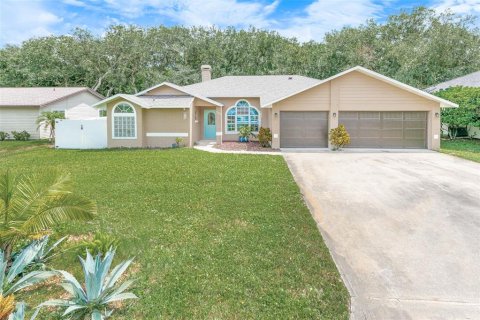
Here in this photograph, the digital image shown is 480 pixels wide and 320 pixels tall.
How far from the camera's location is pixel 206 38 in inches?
1625

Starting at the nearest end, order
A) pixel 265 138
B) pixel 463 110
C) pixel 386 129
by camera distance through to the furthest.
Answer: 1. pixel 386 129
2. pixel 265 138
3. pixel 463 110

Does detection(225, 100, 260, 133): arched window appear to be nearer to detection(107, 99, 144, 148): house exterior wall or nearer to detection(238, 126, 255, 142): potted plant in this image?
detection(238, 126, 255, 142): potted plant

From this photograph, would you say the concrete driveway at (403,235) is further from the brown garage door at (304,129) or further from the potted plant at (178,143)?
the potted plant at (178,143)

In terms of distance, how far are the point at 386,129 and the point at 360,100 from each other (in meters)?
2.37

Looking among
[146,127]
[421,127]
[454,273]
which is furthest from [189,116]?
[454,273]

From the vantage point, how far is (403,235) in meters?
6.41

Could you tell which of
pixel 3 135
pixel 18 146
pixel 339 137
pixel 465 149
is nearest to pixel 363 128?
pixel 339 137

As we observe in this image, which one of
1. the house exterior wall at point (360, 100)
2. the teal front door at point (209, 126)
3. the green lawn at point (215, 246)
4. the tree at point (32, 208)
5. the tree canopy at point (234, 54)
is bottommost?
the green lawn at point (215, 246)

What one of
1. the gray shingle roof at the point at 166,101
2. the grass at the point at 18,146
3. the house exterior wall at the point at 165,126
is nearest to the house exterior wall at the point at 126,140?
the house exterior wall at the point at 165,126

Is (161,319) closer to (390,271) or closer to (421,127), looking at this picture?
(390,271)

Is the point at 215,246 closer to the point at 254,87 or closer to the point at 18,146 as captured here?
the point at 254,87

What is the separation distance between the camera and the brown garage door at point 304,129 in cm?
1973

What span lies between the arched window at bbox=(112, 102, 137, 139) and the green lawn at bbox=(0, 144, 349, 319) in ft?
27.9

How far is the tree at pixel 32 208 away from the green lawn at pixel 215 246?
2.84ft
